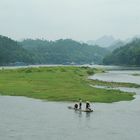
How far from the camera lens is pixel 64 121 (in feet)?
155

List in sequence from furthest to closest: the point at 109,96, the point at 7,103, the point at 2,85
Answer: the point at 2,85 → the point at 109,96 → the point at 7,103

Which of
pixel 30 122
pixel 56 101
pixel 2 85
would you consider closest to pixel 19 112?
pixel 30 122

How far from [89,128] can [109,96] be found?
24.7 meters

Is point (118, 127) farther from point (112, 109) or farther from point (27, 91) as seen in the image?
point (27, 91)

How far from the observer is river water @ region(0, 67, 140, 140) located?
40.2m

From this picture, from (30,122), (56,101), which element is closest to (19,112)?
(30,122)

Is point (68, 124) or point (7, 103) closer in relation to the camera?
point (68, 124)

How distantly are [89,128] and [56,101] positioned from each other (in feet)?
64.8

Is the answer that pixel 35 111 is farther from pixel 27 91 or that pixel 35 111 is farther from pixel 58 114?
pixel 27 91

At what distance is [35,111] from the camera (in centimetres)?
5347

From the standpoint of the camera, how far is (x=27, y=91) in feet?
244

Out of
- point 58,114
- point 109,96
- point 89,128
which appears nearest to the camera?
point 89,128

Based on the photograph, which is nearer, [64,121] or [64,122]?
[64,122]

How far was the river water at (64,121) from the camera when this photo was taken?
4025 cm
